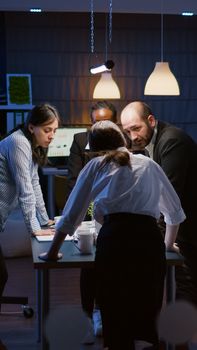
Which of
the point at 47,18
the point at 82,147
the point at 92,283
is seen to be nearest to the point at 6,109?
the point at 47,18

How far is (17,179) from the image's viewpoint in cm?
372

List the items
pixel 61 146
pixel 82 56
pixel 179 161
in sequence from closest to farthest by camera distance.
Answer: pixel 179 161 → pixel 61 146 → pixel 82 56

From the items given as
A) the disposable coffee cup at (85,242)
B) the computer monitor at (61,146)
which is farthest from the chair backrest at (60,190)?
the disposable coffee cup at (85,242)

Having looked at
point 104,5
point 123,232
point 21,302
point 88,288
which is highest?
point 104,5

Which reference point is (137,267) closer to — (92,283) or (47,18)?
(92,283)

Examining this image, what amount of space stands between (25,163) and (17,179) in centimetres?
10

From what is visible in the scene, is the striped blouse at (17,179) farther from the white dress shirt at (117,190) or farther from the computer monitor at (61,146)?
the computer monitor at (61,146)

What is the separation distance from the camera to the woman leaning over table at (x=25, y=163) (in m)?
3.72

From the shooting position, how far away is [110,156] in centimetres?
302

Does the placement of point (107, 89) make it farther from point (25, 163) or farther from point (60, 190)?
point (25, 163)

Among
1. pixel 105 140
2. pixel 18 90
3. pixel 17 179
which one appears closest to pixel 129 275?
pixel 105 140

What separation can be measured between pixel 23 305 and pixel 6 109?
3.82m

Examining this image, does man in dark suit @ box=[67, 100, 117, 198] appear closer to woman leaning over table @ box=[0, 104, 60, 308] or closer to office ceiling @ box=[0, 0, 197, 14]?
woman leaning over table @ box=[0, 104, 60, 308]

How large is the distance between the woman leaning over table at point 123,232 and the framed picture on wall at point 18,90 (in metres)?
5.37
